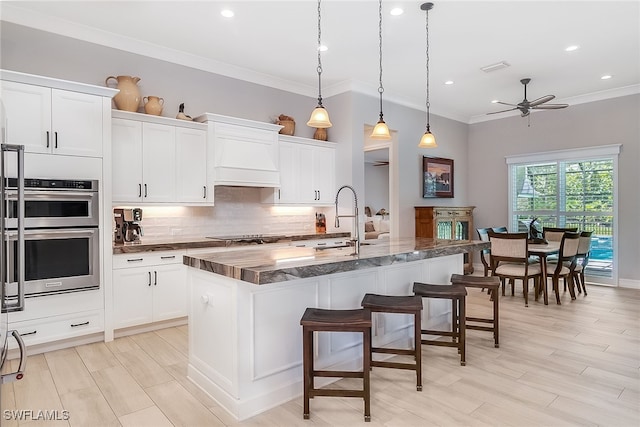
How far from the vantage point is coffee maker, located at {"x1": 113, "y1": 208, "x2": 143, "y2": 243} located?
13.5ft

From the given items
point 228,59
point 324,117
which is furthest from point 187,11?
point 324,117

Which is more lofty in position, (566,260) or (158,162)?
(158,162)

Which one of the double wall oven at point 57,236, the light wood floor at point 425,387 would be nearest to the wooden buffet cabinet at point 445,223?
the light wood floor at point 425,387

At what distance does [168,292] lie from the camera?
404cm

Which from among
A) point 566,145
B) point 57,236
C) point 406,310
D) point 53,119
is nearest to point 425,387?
point 406,310

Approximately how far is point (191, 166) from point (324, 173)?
2071mm

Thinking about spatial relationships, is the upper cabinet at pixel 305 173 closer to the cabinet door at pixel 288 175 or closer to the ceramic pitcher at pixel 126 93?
the cabinet door at pixel 288 175

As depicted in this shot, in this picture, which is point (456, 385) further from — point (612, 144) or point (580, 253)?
point (612, 144)

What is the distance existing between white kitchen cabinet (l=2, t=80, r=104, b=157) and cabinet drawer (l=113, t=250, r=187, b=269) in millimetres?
1018

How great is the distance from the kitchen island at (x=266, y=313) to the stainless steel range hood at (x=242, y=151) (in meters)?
1.98

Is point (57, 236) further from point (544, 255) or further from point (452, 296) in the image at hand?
point (544, 255)

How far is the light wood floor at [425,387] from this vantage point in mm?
2307

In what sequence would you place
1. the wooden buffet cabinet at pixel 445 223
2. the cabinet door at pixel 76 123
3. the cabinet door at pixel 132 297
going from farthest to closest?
the wooden buffet cabinet at pixel 445 223
the cabinet door at pixel 132 297
the cabinet door at pixel 76 123

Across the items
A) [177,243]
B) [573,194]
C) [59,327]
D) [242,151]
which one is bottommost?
[59,327]
